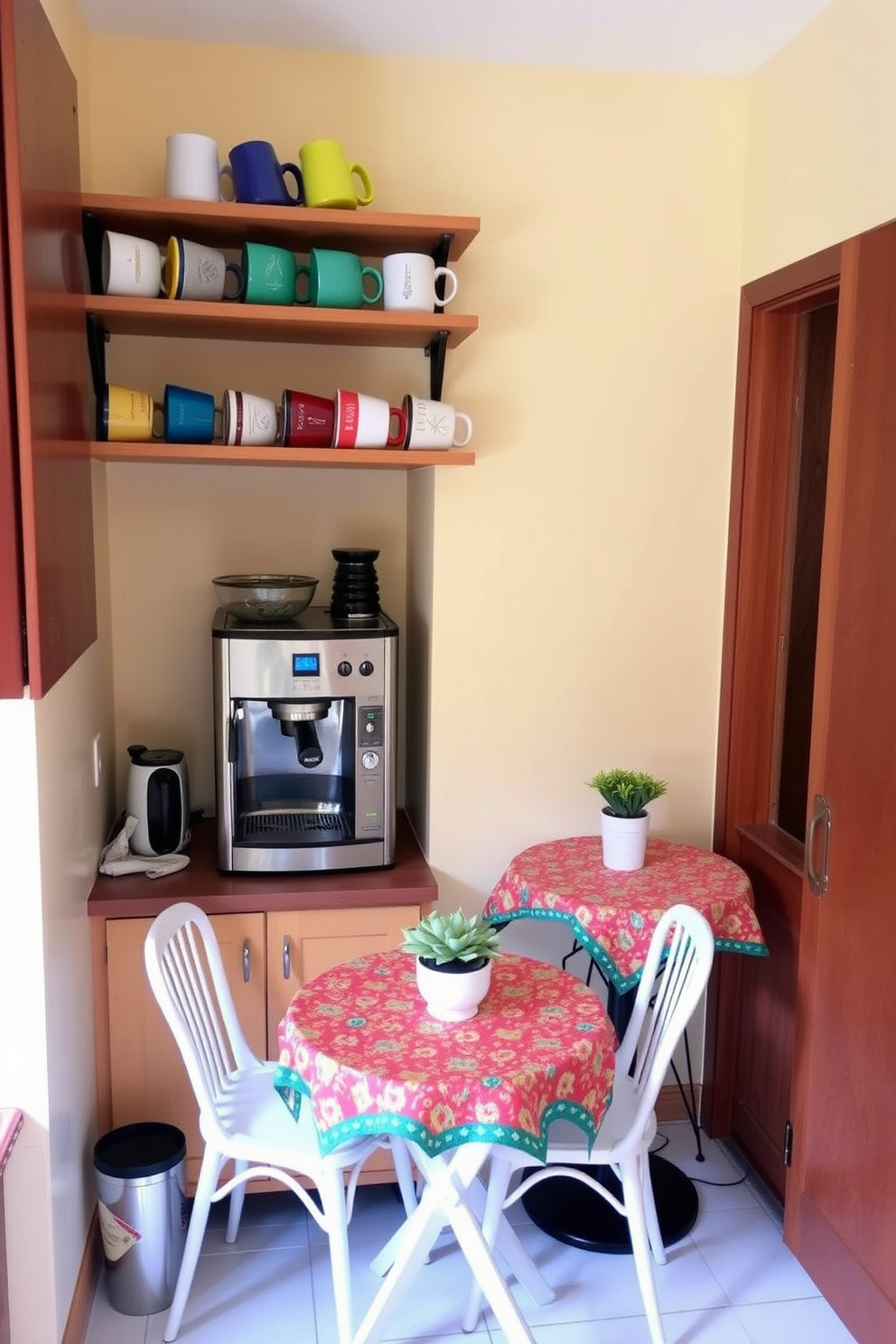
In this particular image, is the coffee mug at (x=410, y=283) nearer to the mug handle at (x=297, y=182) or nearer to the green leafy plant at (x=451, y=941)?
the mug handle at (x=297, y=182)

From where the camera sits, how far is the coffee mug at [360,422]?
236 cm

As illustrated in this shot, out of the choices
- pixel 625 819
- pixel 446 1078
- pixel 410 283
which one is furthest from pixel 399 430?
pixel 446 1078

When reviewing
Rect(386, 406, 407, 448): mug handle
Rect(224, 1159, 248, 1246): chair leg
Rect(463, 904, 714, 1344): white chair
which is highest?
Rect(386, 406, 407, 448): mug handle

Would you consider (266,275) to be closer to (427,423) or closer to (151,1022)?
(427,423)

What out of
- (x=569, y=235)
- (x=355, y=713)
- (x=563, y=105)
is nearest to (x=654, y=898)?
(x=355, y=713)

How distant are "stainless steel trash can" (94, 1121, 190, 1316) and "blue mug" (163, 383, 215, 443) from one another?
149 cm

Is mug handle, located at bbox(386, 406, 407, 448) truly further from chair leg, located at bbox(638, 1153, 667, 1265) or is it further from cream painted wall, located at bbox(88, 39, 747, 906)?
chair leg, located at bbox(638, 1153, 667, 1265)

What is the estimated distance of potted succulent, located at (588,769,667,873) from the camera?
2.50m

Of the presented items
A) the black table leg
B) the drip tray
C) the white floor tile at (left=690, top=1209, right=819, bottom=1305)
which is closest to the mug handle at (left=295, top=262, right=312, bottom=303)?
the drip tray

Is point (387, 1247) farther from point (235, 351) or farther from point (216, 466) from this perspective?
point (235, 351)

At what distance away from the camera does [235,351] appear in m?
2.70

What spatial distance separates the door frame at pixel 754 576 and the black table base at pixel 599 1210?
0.36 meters

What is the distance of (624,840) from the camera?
2506mm

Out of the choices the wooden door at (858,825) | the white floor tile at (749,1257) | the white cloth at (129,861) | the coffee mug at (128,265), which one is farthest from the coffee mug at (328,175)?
the white floor tile at (749,1257)
